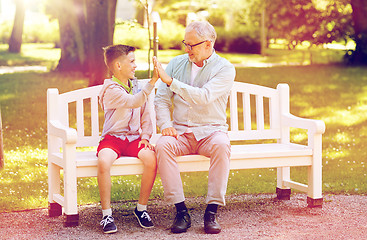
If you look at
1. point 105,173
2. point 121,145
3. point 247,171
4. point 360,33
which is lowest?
point 247,171

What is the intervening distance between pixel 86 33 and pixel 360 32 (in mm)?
8344

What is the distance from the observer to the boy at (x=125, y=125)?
489cm

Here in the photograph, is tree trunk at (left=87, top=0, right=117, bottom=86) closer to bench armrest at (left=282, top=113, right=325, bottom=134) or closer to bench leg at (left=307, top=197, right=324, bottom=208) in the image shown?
bench armrest at (left=282, top=113, right=325, bottom=134)

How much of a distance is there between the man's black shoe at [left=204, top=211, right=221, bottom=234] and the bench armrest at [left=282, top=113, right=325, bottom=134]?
3.96 ft

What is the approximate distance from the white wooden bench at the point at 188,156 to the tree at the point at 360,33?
12.8m

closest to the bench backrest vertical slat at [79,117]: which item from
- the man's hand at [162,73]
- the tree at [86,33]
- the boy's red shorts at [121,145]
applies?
the boy's red shorts at [121,145]

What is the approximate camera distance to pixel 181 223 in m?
4.86

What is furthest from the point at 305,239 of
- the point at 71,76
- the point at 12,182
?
the point at 71,76

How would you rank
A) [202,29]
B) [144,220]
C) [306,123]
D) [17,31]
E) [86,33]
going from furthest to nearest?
[17,31] → [86,33] → [306,123] → [202,29] → [144,220]

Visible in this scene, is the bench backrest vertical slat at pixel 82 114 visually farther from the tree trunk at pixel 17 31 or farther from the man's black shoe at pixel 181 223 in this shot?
the tree trunk at pixel 17 31

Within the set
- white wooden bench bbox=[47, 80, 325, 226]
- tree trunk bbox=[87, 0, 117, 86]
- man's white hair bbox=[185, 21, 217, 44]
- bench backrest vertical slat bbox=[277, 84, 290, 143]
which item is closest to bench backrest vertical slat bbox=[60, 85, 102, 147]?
white wooden bench bbox=[47, 80, 325, 226]

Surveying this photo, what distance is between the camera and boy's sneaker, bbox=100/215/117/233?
15.9 ft

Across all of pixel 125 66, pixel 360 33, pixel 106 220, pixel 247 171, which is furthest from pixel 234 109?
pixel 360 33

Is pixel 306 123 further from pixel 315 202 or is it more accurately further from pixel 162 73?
pixel 162 73
